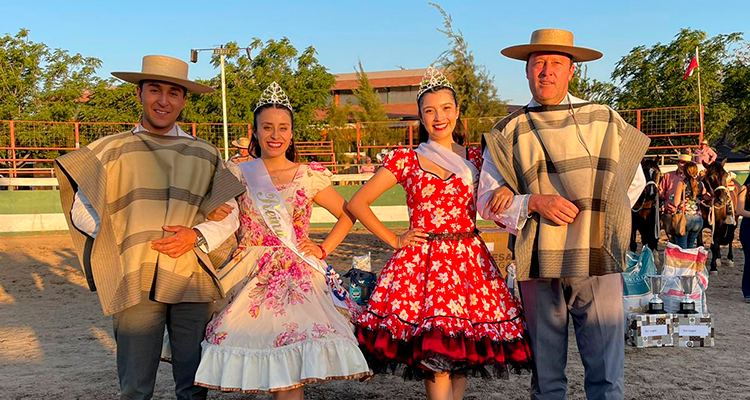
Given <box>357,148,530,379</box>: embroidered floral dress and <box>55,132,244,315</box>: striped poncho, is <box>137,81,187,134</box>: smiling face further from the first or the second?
<box>357,148,530,379</box>: embroidered floral dress

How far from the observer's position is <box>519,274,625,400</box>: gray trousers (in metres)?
2.67

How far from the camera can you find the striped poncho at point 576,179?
2.60 m

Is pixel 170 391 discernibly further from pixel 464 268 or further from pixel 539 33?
pixel 539 33

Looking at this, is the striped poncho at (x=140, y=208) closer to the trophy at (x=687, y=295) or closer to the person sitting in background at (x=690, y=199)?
the trophy at (x=687, y=295)

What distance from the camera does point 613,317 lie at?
2680 millimetres

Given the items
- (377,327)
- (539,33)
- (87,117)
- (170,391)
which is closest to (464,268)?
(377,327)

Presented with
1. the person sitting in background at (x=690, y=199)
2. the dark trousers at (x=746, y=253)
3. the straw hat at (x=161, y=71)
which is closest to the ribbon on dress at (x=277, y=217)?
the straw hat at (x=161, y=71)

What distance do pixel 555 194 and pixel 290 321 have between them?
4.31ft

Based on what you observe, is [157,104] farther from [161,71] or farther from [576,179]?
[576,179]

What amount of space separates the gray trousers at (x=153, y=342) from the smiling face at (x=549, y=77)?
5.92 feet

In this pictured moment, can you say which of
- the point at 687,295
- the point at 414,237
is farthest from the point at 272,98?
the point at 687,295

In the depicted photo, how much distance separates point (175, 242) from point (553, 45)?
184 cm

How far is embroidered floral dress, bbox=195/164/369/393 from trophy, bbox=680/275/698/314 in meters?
3.30

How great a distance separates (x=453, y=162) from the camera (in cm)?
312
